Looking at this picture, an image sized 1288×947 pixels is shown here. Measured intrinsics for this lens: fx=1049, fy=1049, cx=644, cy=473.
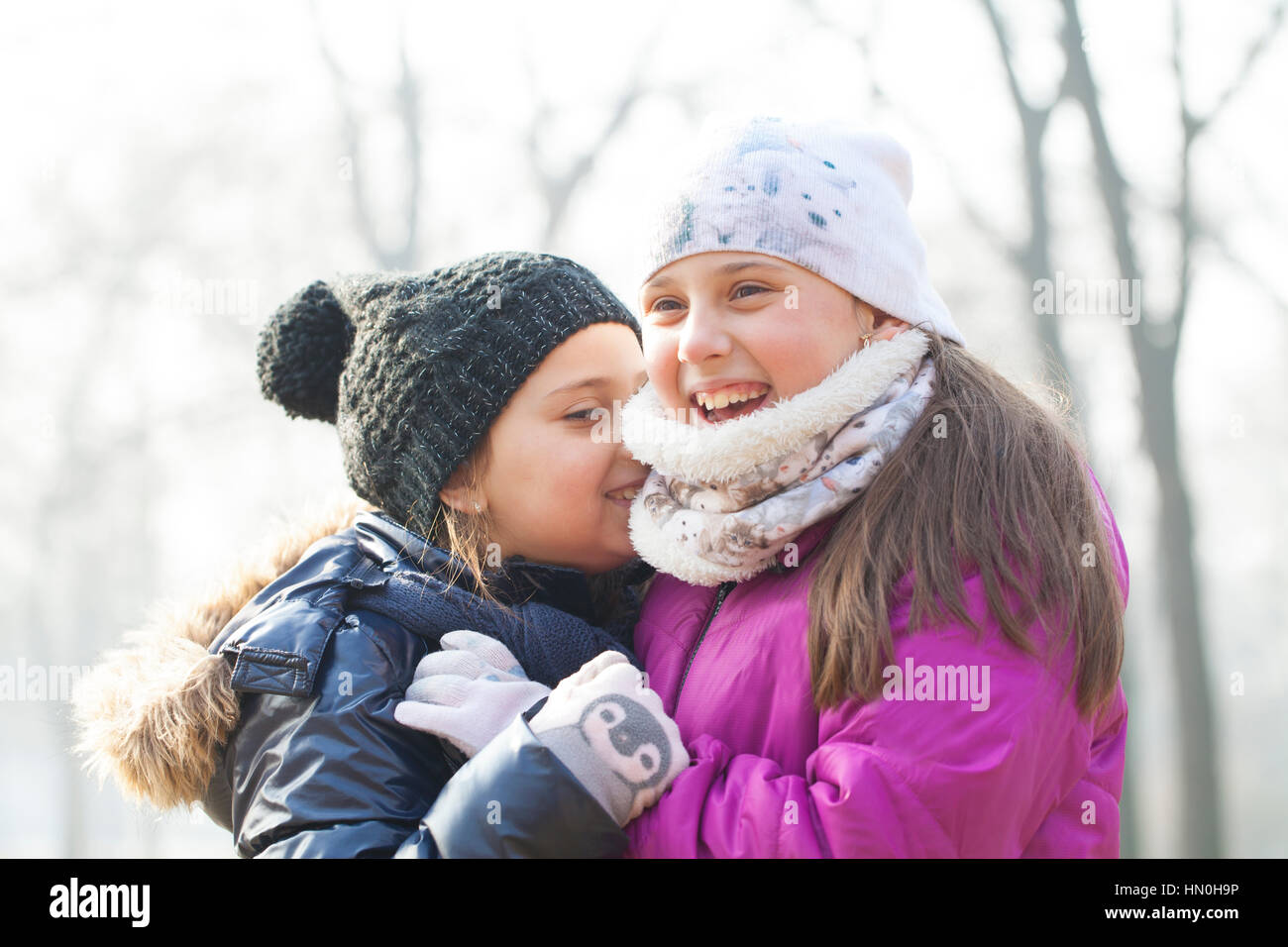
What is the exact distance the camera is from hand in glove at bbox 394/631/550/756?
199 centimetres

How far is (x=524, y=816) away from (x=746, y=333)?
1.02 metres

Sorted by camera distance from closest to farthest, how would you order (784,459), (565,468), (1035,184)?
(784,459), (565,468), (1035,184)

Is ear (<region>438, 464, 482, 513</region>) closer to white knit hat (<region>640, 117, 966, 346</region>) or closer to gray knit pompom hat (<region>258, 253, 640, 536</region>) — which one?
gray knit pompom hat (<region>258, 253, 640, 536</region>)

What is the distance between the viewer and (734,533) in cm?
207

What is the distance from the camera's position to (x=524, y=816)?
179 cm

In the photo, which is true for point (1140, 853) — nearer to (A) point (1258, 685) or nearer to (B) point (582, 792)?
A: (B) point (582, 792)

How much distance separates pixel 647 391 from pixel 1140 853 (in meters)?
7.22

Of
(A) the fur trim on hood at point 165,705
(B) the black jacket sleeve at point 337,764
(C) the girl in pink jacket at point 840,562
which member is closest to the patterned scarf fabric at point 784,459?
(C) the girl in pink jacket at point 840,562

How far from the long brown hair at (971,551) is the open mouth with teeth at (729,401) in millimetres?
306

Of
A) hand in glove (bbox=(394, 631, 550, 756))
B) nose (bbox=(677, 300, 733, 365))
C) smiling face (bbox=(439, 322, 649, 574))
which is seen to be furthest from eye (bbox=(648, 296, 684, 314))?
hand in glove (bbox=(394, 631, 550, 756))

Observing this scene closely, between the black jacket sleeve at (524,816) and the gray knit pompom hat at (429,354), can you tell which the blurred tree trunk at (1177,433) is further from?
the black jacket sleeve at (524,816)

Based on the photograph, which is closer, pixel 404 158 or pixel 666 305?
pixel 666 305

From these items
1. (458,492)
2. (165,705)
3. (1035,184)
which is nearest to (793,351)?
(458,492)

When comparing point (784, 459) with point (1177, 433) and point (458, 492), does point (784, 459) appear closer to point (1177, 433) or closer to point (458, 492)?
point (458, 492)
